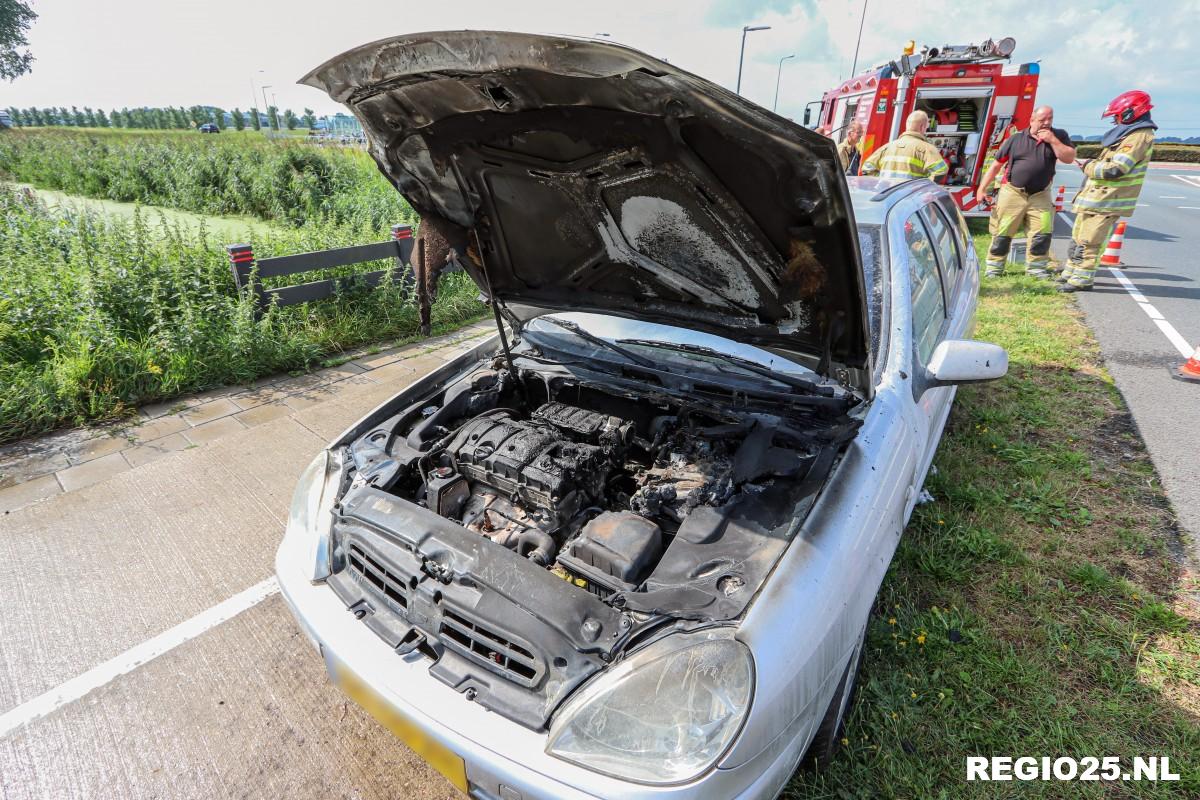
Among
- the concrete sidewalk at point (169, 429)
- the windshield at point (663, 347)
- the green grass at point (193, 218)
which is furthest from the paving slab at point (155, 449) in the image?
the green grass at point (193, 218)

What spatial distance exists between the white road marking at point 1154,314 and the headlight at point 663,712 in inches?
231

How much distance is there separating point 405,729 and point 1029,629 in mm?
2383

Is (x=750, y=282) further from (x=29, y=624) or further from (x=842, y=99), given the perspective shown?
(x=842, y=99)

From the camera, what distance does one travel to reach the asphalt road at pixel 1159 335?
3.29 meters

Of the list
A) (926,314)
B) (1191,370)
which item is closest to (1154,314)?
(1191,370)

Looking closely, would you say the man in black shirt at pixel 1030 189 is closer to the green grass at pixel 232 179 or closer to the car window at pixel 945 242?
the car window at pixel 945 242

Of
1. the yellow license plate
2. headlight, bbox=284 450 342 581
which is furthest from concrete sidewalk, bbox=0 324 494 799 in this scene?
headlight, bbox=284 450 342 581

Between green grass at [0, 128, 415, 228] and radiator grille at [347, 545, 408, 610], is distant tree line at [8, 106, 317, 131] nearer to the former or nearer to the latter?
green grass at [0, 128, 415, 228]

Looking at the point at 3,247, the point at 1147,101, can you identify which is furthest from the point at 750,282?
the point at 1147,101

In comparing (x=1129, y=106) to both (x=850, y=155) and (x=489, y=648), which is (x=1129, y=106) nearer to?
(x=850, y=155)

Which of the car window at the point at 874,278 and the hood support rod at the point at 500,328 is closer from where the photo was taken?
the car window at the point at 874,278

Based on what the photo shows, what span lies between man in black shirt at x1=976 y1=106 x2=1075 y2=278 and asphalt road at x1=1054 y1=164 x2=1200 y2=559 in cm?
88

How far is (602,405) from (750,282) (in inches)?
35.1

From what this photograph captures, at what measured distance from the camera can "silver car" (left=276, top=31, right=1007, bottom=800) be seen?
4.27 feet
